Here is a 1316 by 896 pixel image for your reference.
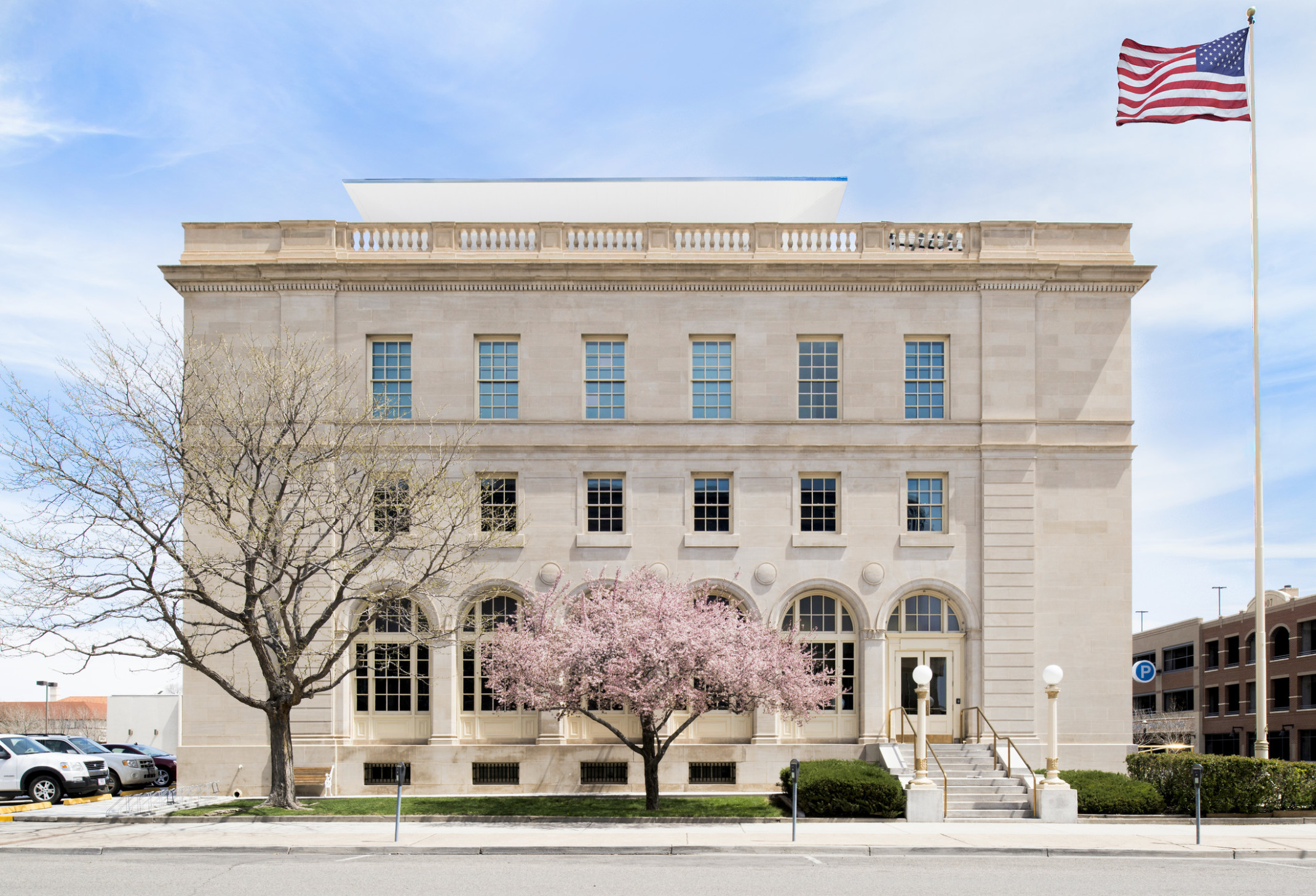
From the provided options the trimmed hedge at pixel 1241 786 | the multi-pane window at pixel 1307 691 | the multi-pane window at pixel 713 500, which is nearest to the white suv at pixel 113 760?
the multi-pane window at pixel 713 500

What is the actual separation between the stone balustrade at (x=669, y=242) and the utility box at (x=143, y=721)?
813 inches

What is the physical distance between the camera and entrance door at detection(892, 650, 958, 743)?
31.4 m

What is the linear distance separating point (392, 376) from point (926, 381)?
15.0m

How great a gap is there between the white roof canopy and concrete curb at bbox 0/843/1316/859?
75.5ft

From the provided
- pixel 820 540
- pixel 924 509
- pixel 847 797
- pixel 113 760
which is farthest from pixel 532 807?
pixel 924 509

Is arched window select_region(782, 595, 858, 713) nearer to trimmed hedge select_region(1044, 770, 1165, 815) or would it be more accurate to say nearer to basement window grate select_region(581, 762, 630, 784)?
basement window grate select_region(581, 762, 630, 784)

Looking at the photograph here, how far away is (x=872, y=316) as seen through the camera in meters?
32.6

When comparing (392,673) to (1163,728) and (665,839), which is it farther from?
(1163,728)

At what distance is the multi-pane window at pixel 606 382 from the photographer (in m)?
32.6

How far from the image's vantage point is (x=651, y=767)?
25781 millimetres

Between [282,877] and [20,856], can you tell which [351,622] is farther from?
[282,877]

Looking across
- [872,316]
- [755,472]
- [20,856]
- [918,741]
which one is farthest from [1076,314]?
[20,856]

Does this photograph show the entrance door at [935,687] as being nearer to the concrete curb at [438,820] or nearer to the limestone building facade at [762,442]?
the limestone building facade at [762,442]

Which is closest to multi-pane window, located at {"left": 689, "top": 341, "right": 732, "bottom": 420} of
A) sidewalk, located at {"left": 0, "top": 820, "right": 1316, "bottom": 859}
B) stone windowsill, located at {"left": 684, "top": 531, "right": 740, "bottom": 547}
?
stone windowsill, located at {"left": 684, "top": 531, "right": 740, "bottom": 547}
